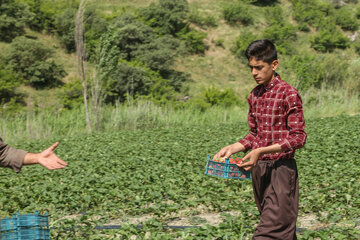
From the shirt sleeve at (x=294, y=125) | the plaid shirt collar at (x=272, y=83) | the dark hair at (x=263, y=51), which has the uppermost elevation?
the dark hair at (x=263, y=51)

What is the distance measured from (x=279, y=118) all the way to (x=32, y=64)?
26801mm

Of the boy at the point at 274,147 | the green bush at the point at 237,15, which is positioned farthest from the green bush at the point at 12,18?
the boy at the point at 274,147

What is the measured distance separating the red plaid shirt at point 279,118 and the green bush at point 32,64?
25486mm

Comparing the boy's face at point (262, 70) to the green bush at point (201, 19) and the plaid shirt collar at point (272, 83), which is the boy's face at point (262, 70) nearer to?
the plaid shirt collar at point (272, 83)

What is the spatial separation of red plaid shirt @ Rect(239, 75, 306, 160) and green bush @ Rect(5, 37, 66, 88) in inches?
1003

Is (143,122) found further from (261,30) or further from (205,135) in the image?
(261,30)

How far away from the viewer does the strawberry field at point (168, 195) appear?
3.76 meters

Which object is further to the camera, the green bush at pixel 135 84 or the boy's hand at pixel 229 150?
the green bush at pixel 135 84

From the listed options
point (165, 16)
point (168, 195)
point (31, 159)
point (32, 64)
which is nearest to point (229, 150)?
point (31, 159)

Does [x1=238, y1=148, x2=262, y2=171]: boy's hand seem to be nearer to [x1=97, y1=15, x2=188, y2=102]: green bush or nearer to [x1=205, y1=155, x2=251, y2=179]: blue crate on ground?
[x1=205, y1=155, x2=251, y2=179]: blue crate on ground

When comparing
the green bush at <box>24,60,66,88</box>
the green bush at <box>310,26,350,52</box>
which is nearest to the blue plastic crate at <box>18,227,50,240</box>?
the green bush at <box>24,60,66,88</box>

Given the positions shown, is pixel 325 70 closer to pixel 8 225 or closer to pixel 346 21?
pixel 8 225

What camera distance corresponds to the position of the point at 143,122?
14188 millimetres

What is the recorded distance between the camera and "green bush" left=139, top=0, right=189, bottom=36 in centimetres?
3506
